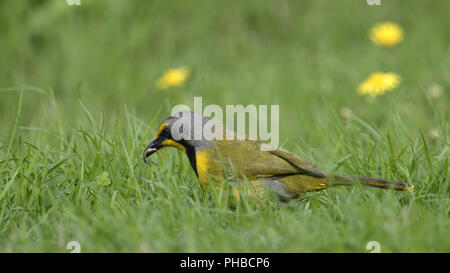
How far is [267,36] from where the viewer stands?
25.7ft

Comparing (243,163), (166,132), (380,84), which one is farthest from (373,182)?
(380,84)

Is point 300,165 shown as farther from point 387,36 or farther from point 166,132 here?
point 387,36

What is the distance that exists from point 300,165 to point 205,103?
287cm

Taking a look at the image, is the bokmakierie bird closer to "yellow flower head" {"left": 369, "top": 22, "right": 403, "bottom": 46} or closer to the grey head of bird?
the grey head of bird

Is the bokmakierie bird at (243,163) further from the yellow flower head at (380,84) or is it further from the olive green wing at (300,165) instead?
the yellow flower head at (380,84)

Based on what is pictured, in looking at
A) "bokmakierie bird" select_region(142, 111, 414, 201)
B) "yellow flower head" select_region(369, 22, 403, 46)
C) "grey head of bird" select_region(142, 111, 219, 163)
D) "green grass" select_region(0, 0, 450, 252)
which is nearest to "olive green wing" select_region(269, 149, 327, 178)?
"bokmakierie bird" select_region(142, 111, 414, 201)

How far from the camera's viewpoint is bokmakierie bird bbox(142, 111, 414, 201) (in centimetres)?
331

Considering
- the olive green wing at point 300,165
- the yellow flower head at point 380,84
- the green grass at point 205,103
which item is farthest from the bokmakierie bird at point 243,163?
the yellow flower head at point 380,84

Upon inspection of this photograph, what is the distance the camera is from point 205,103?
6086 mm

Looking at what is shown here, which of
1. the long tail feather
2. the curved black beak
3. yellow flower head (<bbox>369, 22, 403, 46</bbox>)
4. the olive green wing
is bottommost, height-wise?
the long tail feather

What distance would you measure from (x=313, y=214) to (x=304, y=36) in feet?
15.2

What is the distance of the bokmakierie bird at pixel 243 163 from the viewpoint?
3311 millimetres
